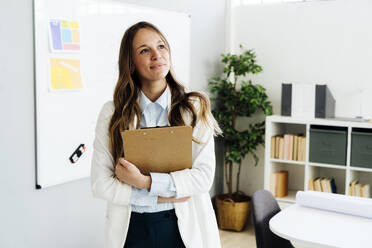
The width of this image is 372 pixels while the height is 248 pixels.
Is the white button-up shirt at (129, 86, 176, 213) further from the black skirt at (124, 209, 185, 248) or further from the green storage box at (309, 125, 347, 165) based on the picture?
the green storage box at (309, 125, 347, 165)

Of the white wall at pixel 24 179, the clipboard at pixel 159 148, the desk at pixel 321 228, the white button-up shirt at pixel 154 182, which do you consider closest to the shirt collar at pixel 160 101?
the white button-up shirt at pixel 154 182

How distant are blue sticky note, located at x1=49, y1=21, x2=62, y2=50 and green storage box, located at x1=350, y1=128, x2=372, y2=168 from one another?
8.06ft

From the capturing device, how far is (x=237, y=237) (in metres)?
4.37

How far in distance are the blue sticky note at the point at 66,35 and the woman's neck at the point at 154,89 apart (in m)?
1.28

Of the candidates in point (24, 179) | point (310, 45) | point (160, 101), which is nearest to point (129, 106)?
point (160, 101)

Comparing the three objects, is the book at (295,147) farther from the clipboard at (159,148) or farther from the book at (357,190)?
the clipboard at (159,148)

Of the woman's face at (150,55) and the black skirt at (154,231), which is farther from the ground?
the woman's face at (150,55)

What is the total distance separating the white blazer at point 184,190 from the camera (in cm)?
164

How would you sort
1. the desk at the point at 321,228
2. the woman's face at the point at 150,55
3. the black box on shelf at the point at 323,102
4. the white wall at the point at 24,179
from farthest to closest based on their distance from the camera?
the black box on shelf at the point at 323,102 → the white wall at the point at 24,179 → the desk at the point at 321,228 → the woman's face at the point at 150,55

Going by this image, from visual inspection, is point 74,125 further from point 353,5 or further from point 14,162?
point 353,5

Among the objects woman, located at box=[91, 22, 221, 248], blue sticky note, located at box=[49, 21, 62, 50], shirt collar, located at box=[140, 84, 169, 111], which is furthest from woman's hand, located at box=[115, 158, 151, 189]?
blue sticky note, located at box=[49, 21, 62, 50]

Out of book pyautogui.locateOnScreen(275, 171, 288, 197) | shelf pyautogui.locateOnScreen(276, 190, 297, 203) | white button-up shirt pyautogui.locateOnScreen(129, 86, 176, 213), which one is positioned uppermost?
white button-up shirt pyautogui.locateOnScreen(129, 86, 176, 213)

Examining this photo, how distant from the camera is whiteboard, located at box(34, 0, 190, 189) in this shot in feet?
9.00

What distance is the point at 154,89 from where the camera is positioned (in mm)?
1771
